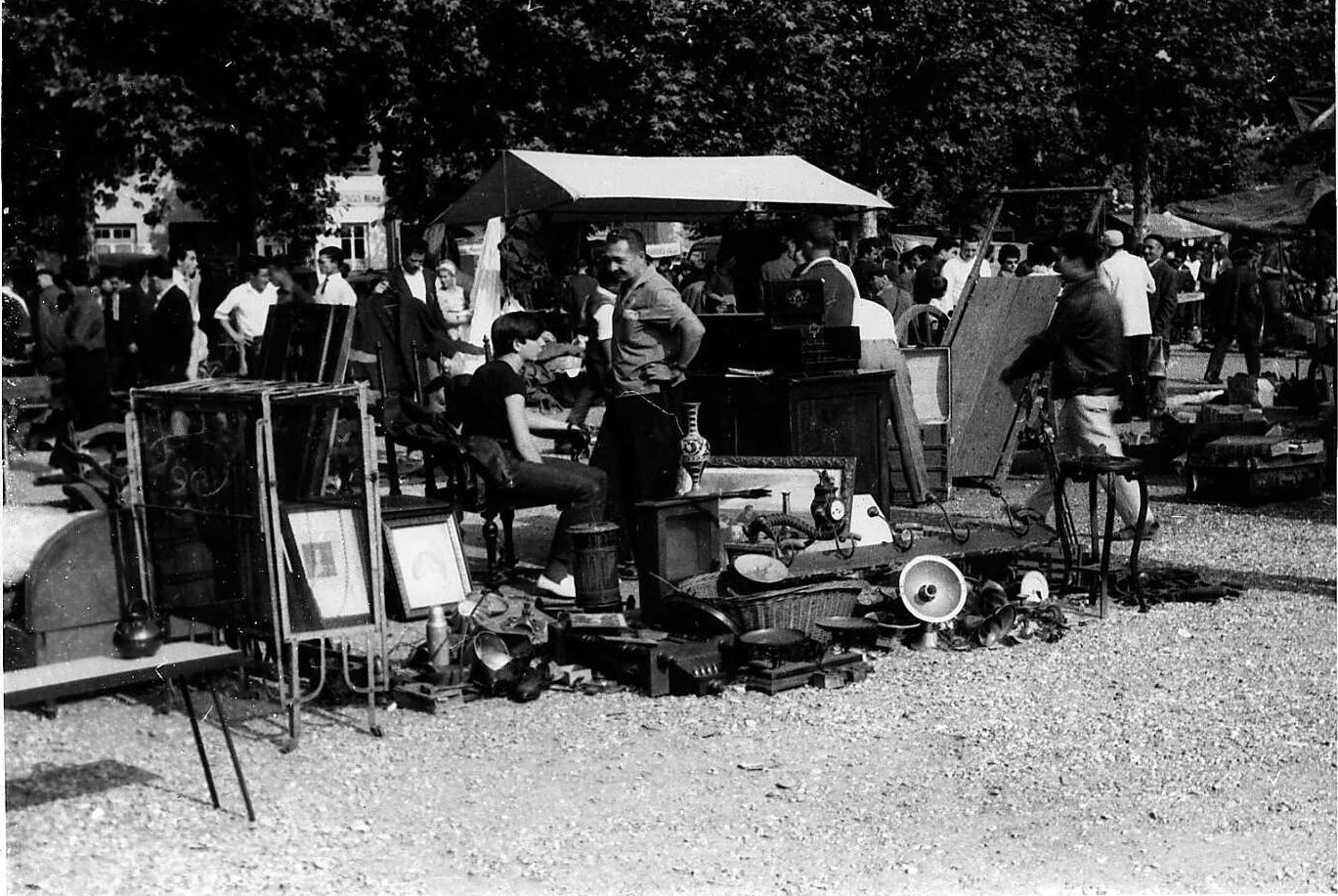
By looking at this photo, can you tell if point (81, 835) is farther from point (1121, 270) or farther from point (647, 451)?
point (1121, 270)

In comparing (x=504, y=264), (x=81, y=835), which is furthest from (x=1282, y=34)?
(x=81, y=835)

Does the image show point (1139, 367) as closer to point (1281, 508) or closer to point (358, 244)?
point (1281, 508)

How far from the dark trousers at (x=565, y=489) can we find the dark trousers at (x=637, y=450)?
12.0 inches

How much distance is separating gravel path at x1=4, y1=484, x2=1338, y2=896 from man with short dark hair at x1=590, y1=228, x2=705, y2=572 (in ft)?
6.35

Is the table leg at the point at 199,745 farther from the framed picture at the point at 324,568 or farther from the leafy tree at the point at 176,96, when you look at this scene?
the leafy tree at the point at 176,96

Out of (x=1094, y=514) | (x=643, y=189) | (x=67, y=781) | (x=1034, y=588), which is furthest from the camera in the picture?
(x=643, y=189)

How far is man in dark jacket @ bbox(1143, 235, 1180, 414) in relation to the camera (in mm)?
15695

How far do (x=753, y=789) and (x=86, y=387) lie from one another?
38.6ft

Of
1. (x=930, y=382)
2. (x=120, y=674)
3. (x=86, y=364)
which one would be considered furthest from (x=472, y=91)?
(x=120, y=674)

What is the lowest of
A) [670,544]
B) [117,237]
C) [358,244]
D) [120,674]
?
[670,544]

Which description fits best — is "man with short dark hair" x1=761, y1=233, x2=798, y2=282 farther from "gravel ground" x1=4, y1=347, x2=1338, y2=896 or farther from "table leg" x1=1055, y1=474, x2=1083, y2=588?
"gravel ground" x1=4, y1=347, x2=1338, y2=896

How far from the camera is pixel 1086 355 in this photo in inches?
382

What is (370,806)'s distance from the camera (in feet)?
18.3

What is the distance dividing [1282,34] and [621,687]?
35.7 m
